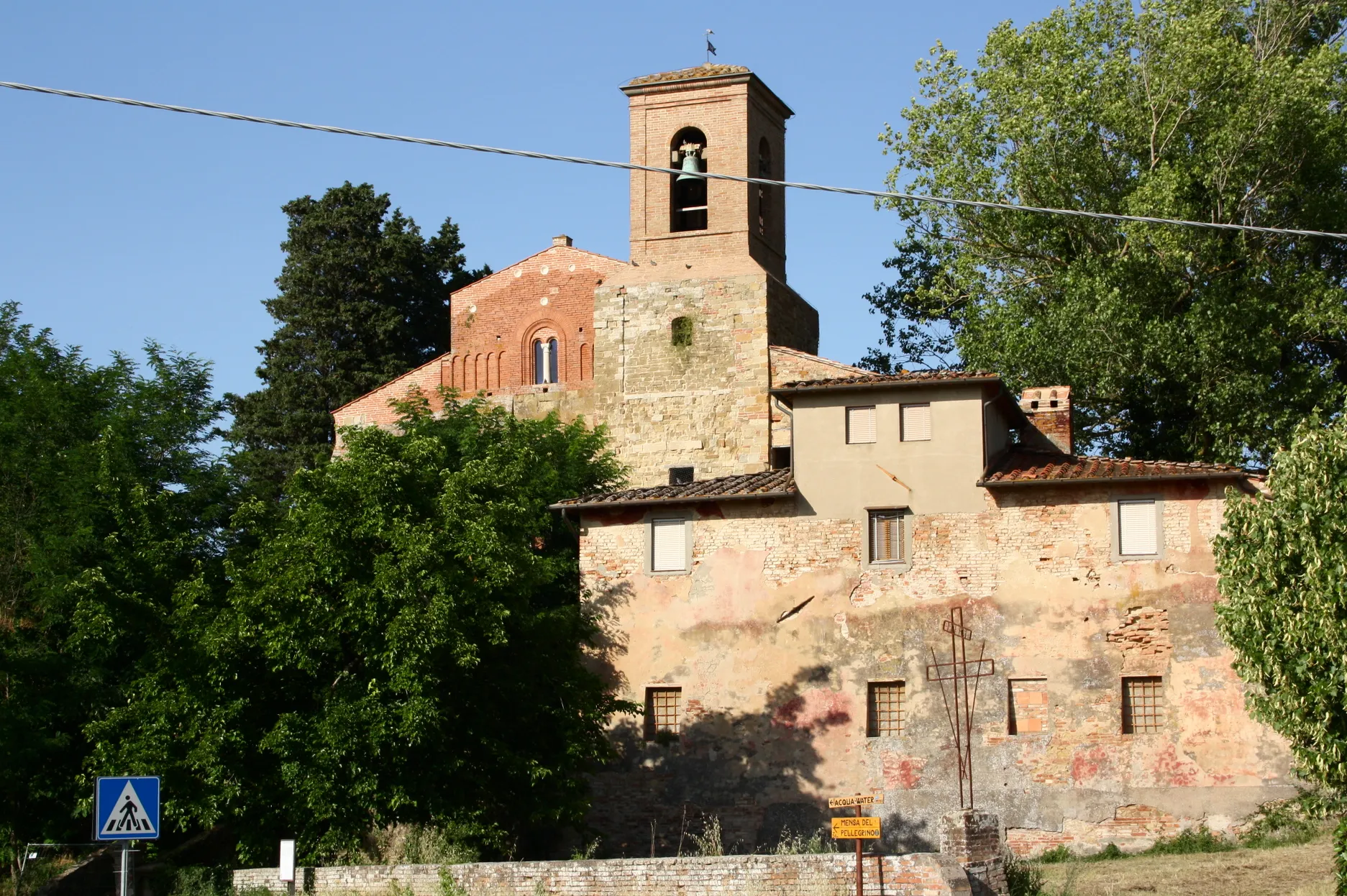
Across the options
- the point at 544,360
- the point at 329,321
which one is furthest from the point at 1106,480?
the point at 329,321

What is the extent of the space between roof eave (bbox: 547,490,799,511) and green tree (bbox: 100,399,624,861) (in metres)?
2.50

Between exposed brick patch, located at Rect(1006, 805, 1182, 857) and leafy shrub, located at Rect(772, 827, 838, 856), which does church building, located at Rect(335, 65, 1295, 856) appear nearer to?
exposed brick patch, located at Rect(1006, 805, 1182, 857)

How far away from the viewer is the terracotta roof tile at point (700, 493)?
2548 centimetres

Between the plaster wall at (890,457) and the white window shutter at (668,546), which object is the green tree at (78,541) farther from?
the plaster wall at (890,457)

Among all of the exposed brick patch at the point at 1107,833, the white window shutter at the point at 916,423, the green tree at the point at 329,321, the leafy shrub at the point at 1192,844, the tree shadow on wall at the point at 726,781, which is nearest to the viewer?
the leafy shrub at the point at 1192,844

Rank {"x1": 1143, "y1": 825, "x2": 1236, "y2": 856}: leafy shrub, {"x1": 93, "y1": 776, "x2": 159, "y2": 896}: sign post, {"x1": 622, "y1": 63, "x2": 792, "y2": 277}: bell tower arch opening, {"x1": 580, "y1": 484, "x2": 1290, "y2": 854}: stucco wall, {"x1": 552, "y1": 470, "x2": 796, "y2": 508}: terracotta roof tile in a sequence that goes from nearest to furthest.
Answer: {"x1": 93, "y1": 776, "x2": 159, "y2": 896}: sign post → {"x1": 1143, "y1": 825, "x2": 1236, "y2": 856}: leafy shrub → {"x1": 580, "y1": 484, "x2": 1290, "y2": 854}: stucco wall → {"x1": 552, "y1": 470, "x2": 796, "y2": 508}: terracotta roof tile → {"x1": 622, "y1": 63, "x2": 792, "y2": 277}: bell tower arch opening

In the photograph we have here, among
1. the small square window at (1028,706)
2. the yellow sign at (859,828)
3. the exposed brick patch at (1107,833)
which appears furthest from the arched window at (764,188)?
the yellow sign at (859,828)

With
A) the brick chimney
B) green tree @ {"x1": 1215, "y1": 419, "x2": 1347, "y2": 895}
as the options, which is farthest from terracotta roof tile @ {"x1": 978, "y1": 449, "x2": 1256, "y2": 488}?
green tree @ {"x1": 1215, "y1": 419, "x2": 1347, "y2": 895}

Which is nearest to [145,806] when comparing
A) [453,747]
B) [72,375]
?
[453,747]

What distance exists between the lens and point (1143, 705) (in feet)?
77.9

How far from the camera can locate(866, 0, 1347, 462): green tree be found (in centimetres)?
3008

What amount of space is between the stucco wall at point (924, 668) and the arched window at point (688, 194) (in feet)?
37.7

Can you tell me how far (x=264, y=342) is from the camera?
4322 centimetres

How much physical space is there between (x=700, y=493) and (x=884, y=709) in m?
4.19
